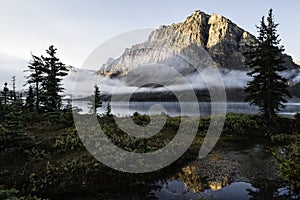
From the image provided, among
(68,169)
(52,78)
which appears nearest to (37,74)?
(52,78)

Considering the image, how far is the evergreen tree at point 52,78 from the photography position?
26891mm

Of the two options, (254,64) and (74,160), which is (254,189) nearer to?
(74,160)

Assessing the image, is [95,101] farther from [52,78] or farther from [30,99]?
[30,99]

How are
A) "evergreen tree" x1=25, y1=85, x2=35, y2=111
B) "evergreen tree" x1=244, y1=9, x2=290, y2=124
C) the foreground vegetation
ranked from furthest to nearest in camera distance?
1. "evergreen tree" x1=25, y1=85, x2=35, y2=111
2. "evergreen tree" x1=244, y1=9, x2=290, y2=124
3. the foreground vegetation

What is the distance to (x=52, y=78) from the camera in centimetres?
2734

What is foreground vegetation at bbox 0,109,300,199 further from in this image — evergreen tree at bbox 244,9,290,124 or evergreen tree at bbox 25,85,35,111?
evergreen tree at bbox 25,85,35,111

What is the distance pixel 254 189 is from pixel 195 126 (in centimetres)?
1432

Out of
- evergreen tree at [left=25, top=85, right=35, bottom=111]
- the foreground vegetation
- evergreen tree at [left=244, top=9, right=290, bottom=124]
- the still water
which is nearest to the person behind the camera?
the foreground vegetation

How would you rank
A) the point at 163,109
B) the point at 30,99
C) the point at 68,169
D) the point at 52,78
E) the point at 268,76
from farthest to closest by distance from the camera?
the point at 163,109
the point at 30,99
the point at 52,78
the point at 268,76
the point at 68,169

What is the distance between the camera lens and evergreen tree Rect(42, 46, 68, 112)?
26891mm

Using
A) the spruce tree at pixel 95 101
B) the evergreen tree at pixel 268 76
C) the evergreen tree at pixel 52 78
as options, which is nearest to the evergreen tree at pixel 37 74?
the evergreen tree at pixel 52 78

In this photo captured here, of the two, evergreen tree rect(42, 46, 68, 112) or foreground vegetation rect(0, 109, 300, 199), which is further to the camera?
evergreen tree rect(42, 46, 68, 112)

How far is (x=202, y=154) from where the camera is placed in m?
16.4

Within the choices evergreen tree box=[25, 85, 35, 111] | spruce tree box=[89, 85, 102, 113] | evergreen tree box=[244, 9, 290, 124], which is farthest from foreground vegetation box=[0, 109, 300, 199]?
evergreen tree box=[25, 85, 35, 111]
